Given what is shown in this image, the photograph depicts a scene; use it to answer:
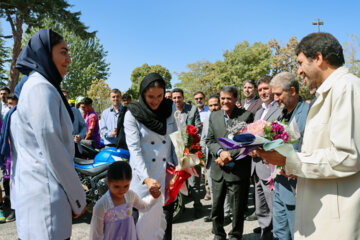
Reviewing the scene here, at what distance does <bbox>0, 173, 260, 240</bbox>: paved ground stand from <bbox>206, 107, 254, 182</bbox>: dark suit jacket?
1126mm

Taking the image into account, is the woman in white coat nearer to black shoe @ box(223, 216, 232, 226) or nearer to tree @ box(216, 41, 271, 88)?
black shoe @ box(223, 216, 232, 226)

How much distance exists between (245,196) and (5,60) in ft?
123

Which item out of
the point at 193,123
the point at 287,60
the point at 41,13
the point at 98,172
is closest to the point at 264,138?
the point at 98,172

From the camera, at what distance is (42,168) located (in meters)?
1.76

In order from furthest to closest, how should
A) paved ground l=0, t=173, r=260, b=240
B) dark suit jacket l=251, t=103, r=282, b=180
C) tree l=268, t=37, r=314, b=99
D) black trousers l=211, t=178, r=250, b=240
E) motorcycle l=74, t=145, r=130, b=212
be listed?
tree l=268, t=37, r=314, b=99, motorcycle l=74, t=145, r=130, b=212, paved ground l=0, t=173, r=260, b=240, black trousers l=211, t=178, r=250, b=240, dark suit jacket l=251, t=103, r=282, b=180

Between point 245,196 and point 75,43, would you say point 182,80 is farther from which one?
point 245,196

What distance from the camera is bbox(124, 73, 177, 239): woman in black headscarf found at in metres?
2.97

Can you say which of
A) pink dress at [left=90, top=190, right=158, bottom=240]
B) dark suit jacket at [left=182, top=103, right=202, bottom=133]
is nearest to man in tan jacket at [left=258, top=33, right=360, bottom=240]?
pink dress at [left=90, top=190, right=158, bottom=240]

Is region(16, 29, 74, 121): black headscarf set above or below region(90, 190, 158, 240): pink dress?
above

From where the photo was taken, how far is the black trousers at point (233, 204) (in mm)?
4047

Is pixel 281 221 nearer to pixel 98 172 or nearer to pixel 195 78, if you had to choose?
pixel 98 172

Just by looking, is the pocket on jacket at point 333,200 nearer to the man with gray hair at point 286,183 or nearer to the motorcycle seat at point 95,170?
the man with gray hair at point 286,183

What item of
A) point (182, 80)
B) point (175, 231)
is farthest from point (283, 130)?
point (182, 80)

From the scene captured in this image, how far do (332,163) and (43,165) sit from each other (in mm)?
1717
